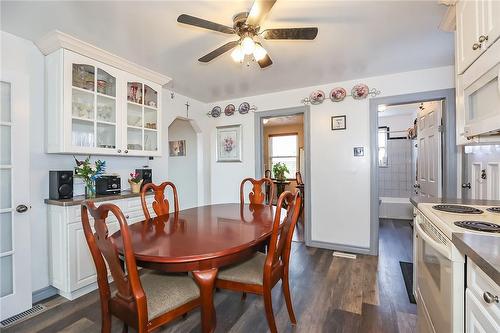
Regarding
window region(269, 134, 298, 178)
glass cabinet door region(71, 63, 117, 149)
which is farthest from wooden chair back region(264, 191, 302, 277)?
window region(269, 134, 298, 178)

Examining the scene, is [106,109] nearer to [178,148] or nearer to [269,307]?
[178,148]

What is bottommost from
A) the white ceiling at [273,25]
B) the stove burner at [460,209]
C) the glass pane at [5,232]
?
the glass pane at [5,232]

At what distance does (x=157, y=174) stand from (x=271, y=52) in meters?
2.17

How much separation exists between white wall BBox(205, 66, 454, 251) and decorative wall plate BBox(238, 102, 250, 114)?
49 centimetres

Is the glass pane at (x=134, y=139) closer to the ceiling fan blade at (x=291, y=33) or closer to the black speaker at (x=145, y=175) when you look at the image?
the black speaker at (x=145, y=175)

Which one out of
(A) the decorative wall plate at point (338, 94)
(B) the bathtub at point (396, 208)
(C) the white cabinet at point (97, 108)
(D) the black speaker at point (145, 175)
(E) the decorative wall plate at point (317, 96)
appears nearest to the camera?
(C) the white cabinet at point (97, 108)

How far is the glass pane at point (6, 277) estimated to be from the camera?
73.7 inches

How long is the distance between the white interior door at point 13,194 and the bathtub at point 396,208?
5.67 m

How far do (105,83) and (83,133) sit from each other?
0.57m

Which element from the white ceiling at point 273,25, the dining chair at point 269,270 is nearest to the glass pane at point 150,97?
the white ceiling at point 273,25

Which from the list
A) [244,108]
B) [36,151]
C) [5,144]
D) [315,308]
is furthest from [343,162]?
[5,144]

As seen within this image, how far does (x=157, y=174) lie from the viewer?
3291mm

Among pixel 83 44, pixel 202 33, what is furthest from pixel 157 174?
pixel 202 33

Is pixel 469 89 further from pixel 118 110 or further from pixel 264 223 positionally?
pixel 118 110
